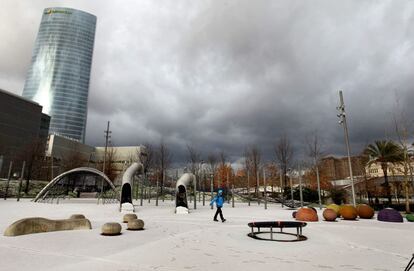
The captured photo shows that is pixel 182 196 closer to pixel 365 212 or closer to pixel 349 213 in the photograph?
pixel 349 213

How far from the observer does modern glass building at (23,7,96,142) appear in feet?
452

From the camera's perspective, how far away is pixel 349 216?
51.2 feet

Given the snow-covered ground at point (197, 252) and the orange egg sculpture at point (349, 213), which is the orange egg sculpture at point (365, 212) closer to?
the orange egg sculpture at point (349, 213)

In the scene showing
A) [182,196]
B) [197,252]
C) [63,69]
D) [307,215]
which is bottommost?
[197,252]

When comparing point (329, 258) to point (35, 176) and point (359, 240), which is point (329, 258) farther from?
point (35, 176)

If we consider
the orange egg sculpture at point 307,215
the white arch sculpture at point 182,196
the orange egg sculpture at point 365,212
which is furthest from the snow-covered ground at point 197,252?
the white arch sculpture at point 182,196

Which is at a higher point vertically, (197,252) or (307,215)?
(307,215)

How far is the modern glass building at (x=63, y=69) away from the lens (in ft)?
452

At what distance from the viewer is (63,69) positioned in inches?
5659

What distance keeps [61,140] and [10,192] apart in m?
67.8

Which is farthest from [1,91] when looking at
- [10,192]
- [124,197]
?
[124,197]

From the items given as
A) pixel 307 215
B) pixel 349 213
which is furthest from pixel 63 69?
pixel 349 213

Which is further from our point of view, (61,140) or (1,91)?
(61,140)

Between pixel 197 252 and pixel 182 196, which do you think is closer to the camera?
pixel 197 252
